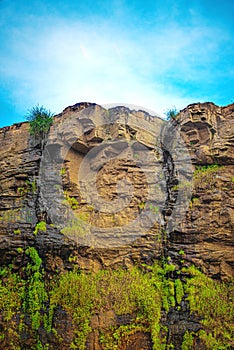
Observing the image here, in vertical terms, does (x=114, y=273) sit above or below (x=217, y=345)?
above

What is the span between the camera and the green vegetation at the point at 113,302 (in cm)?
914

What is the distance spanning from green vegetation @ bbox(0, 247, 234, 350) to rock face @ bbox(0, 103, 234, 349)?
1.42ft

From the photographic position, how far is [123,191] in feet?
40.0

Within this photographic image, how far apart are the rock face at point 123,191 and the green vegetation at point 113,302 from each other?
0.43 meters

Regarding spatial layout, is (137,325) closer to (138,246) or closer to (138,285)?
(138,285)

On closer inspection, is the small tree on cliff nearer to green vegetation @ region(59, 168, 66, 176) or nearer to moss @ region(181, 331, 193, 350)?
green vegetation @ region(59, 168, 66, 176)

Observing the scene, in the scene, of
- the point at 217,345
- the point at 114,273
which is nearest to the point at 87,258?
the point at 114,273

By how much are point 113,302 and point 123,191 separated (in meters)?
4.54

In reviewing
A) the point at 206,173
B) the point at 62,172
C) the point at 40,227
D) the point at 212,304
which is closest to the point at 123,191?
the point at 62,172

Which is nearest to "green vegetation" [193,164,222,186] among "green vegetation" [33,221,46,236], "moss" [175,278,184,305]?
"moss" [175,278,184,305]

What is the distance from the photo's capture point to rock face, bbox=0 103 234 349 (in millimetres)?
10758

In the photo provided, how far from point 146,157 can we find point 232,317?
724cm

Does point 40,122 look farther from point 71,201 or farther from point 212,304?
point 212,304

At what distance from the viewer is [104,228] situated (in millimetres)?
11625
